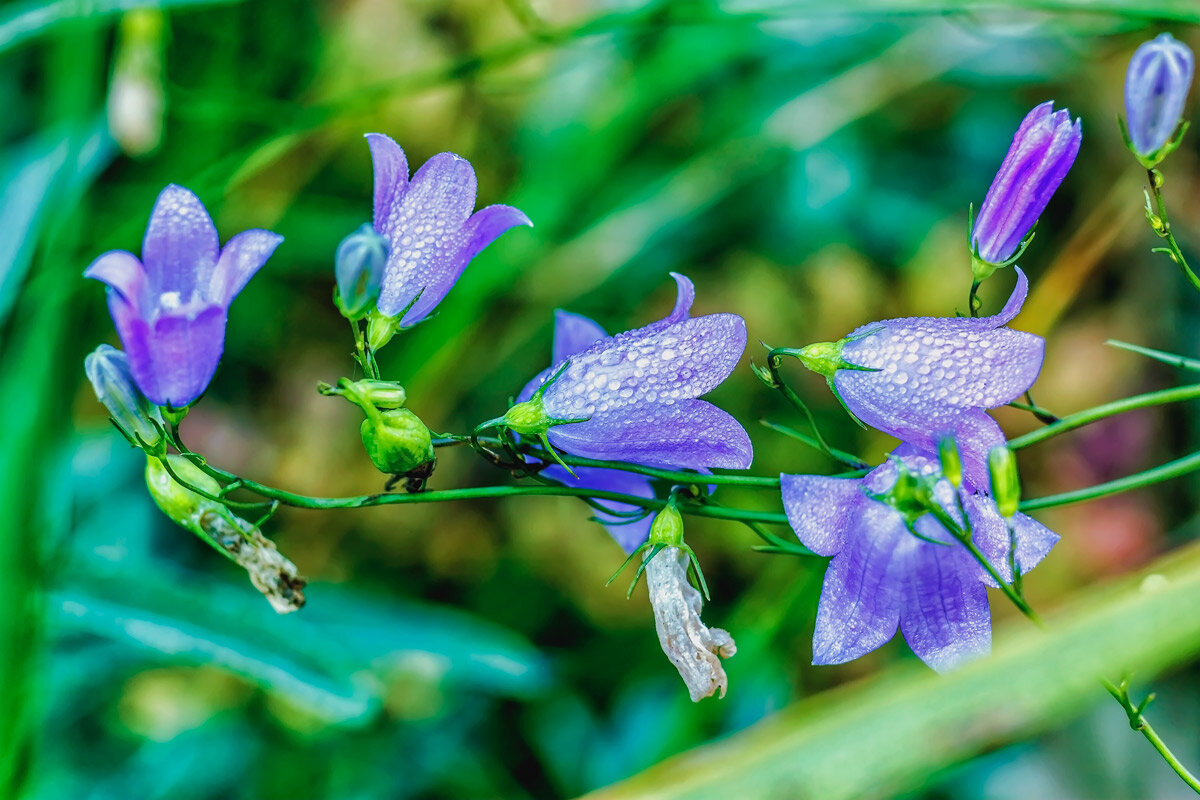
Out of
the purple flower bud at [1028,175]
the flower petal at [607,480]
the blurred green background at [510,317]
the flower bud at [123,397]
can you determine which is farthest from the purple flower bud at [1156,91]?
the flower bud at [123,397]

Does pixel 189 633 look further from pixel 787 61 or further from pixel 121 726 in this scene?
pixel 787 61

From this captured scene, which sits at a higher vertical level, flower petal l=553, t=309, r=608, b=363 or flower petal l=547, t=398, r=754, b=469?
flower petal l=553, t=309, r=608, b=363

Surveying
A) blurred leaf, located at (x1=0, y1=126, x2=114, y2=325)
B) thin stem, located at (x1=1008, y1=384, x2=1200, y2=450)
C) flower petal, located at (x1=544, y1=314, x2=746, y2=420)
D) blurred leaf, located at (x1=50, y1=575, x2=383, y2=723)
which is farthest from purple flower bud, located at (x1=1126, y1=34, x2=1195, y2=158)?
blurred leaf, located at (x1=0, y1=126, x2=114, y2=325)

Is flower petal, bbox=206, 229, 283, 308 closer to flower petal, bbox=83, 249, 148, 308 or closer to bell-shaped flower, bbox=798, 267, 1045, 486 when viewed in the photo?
flower petal, bbox=83, 249, 148, 308

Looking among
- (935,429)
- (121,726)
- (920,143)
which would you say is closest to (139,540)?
(121,726)

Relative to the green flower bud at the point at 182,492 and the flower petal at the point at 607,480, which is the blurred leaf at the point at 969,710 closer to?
the flower petal at the point at 607,480

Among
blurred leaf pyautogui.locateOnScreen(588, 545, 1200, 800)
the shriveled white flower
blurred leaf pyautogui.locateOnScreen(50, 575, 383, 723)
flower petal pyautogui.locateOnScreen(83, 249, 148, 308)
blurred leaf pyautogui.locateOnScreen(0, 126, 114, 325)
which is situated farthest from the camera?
blurred leaf pyautogui.locateOnScreen(0, 126, 114, 325)
